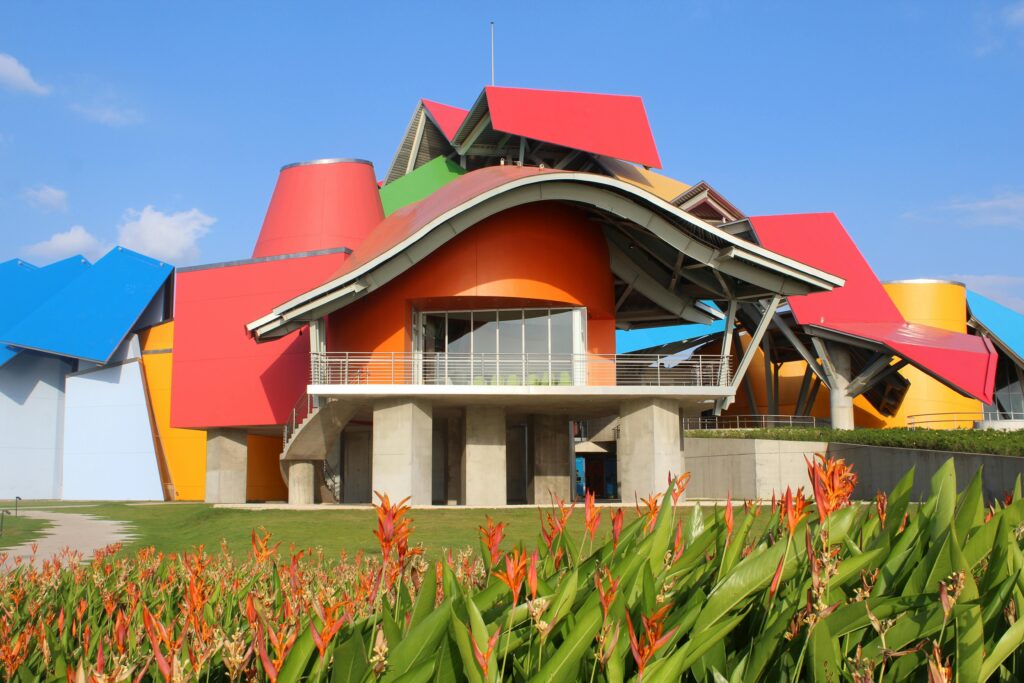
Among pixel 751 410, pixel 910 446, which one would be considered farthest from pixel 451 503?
pixel 751 410

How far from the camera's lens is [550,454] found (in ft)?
116

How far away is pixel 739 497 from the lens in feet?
115

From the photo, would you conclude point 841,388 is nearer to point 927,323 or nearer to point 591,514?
point 927,323

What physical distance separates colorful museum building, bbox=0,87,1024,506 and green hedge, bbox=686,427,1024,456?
245cm

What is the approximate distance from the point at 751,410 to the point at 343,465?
26320 mm

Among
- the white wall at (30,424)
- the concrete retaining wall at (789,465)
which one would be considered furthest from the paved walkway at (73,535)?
the white wall at (30,424)

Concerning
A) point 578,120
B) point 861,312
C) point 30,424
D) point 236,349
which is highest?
point 578,120

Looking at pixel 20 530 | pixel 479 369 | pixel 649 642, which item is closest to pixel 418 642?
pixel 649 642

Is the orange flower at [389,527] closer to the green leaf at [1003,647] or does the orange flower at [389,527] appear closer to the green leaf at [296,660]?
the green leaf at [296,660]

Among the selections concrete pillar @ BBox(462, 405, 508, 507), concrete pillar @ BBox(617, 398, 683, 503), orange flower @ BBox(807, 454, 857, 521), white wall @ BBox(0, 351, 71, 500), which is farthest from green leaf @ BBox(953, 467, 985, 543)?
white wall @ BBox(0, 351, 71, 500)

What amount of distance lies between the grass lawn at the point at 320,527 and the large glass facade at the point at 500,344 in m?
5.56

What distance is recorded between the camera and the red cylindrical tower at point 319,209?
1501 inches

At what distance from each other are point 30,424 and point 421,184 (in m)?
24.6

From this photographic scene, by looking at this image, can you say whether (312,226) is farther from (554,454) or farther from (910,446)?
(910,446)
